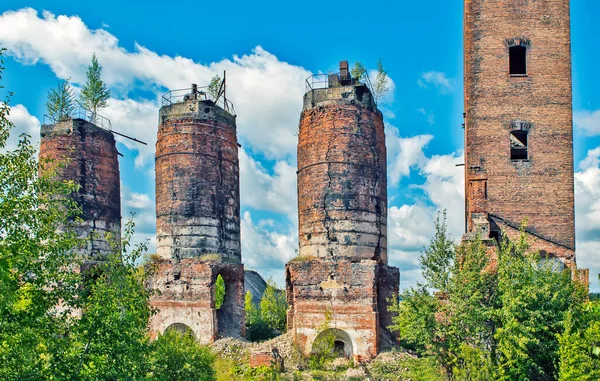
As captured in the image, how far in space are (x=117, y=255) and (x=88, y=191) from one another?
16.0m

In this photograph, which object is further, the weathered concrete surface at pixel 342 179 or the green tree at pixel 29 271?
the weathered concrete surface at pixel 342 179

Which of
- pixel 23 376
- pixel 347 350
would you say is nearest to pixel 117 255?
pixel 23 376

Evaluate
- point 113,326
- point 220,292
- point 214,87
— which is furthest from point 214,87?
point 113,326

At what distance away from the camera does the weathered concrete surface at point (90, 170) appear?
26984 millimetres

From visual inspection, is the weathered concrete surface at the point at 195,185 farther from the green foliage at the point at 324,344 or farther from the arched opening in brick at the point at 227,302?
the green foliage at the point at 324,344

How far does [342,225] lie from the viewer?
22.7 m

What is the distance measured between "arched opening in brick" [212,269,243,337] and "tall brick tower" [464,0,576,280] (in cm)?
942

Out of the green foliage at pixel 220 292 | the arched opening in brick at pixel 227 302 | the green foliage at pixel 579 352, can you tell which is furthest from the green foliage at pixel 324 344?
the green foliage at pixel 579 352

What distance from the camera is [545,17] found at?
22156 millimetres

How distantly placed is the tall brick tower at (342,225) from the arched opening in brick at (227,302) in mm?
2375

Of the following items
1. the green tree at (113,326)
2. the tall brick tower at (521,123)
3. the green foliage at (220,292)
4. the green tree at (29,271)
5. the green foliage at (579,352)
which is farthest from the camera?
the green foliage at (220,292)

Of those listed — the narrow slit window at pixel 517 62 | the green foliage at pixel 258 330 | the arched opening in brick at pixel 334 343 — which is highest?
the narrow slit window at pixel 517 62

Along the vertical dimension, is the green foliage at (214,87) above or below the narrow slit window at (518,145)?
above

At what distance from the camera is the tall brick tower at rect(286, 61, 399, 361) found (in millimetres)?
21578
